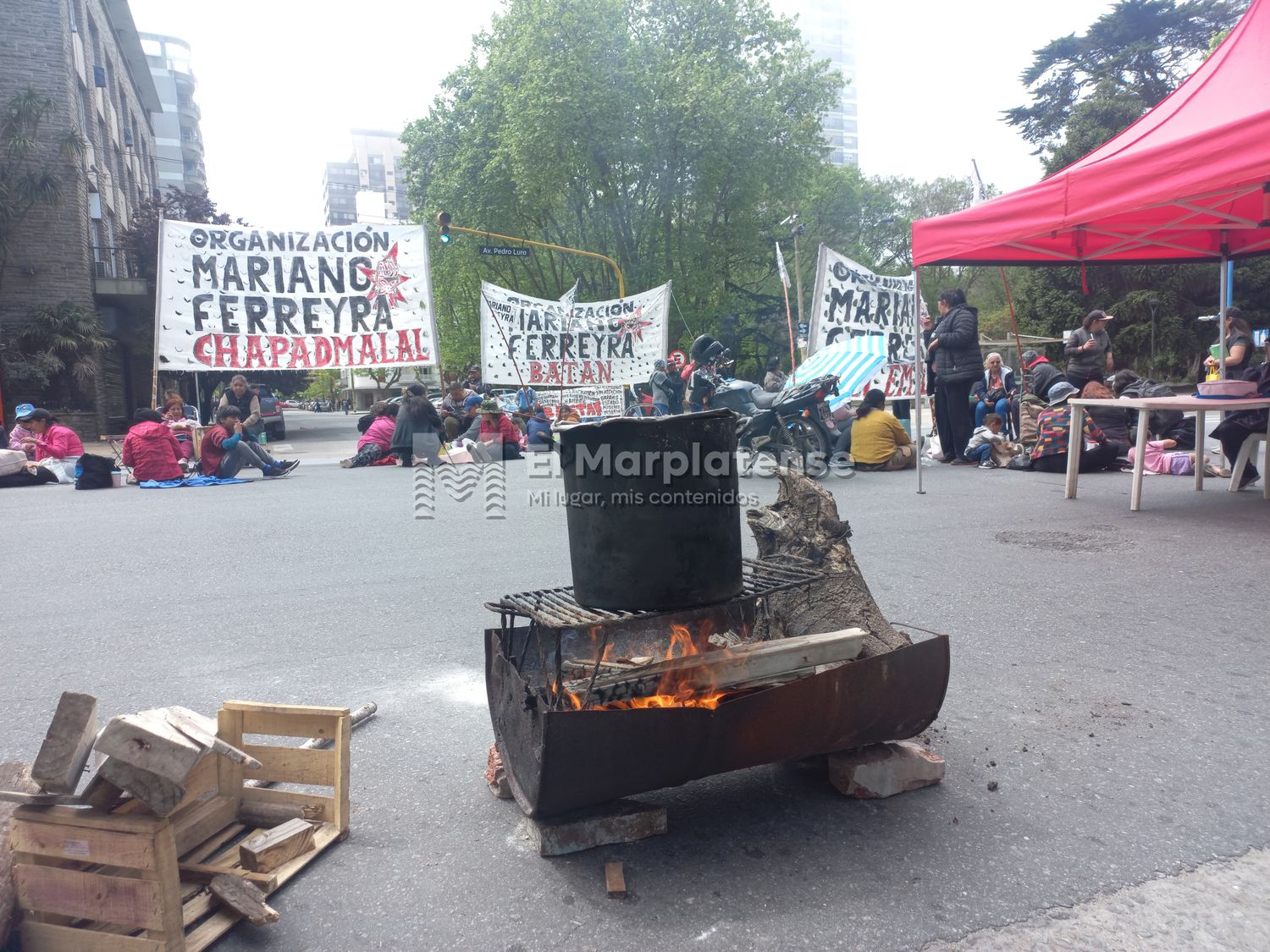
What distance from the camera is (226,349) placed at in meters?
14.2

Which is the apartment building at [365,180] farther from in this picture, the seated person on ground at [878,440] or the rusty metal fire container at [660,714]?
the rusty metal fire container at [660,714]

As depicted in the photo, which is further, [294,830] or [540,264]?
[540,264]

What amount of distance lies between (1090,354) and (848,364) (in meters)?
3.43

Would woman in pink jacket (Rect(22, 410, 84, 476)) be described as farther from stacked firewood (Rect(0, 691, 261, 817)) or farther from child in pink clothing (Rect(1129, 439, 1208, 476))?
child in pink clothing (Rect(1129, 439, 1208, 476))

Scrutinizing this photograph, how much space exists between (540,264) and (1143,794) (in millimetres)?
29806

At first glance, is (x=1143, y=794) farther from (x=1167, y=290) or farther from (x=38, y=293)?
(x=1167, y=290)

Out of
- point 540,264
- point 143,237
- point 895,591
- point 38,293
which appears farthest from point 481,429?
point 143,237

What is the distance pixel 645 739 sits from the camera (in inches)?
89.7

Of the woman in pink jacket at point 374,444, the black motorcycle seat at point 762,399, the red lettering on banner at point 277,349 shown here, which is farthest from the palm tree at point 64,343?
the black motorcycle seat at point 762,399

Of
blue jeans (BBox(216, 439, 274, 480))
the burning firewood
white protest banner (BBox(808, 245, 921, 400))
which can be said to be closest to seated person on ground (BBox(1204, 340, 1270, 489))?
white protest banner (BBox(808, 245, 921, 400))

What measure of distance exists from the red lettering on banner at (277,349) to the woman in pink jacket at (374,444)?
1911 mm

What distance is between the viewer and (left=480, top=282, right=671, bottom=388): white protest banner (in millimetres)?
16734

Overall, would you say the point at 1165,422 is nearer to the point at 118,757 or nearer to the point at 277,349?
the point at 118,757

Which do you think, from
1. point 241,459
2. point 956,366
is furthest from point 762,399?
point 241,459
